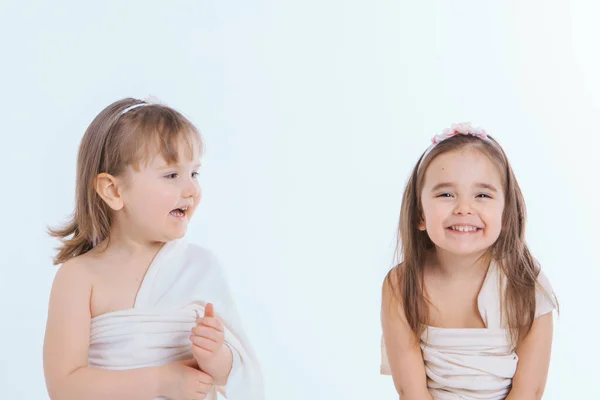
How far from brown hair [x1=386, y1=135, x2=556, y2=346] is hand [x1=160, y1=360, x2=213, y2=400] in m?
0.58

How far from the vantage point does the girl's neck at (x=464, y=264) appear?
2357 millimetres

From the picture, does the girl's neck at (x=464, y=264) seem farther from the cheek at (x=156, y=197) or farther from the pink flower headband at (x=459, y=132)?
the cheek at (x=156, y=197)

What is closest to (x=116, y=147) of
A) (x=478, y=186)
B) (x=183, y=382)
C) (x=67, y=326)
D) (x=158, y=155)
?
(x=158, y=155)

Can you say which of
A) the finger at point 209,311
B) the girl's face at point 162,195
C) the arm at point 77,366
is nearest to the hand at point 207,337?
the finger at point 209,311

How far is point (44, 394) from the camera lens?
311cm

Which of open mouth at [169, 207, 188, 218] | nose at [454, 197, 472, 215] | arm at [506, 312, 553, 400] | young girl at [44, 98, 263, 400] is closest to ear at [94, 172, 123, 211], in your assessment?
young girl at [44, 98, 263, 400]

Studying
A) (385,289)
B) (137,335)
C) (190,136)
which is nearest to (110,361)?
(137,335)

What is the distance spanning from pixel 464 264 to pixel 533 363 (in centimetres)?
32

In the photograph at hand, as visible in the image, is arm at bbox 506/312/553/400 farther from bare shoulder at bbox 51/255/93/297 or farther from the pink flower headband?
bare shoulder at bbox 51/255/93/297

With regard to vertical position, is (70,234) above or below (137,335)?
above

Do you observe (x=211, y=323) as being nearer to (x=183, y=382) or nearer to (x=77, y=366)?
(x=183, y=382)

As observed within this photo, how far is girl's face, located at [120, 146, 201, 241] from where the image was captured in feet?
6.97

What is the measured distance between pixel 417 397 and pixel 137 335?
746 millimetres

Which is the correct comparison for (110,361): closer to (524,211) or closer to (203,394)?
(203,394)
